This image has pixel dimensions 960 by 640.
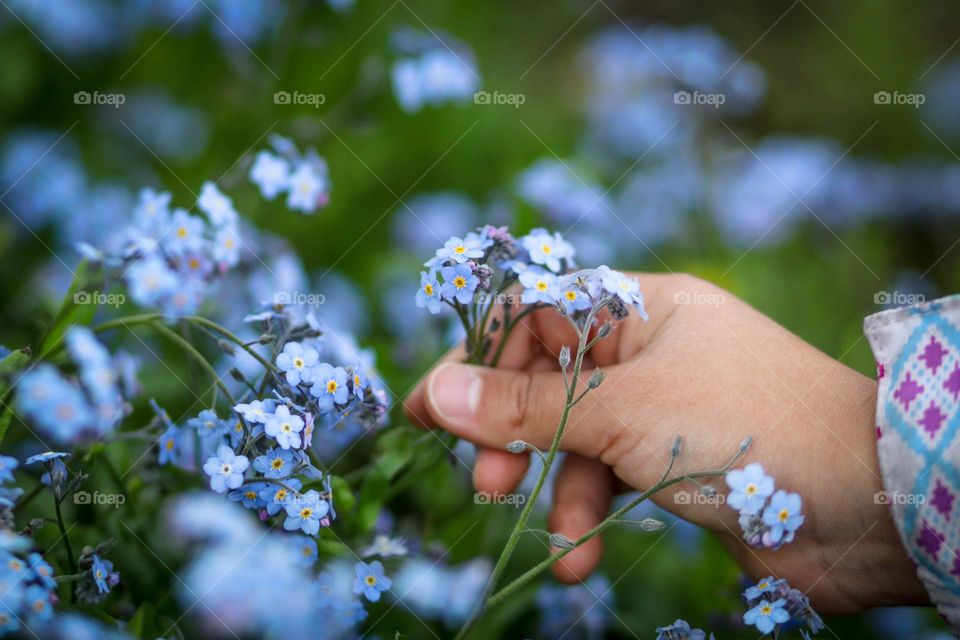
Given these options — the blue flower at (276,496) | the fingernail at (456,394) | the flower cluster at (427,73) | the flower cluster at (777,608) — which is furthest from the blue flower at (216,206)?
the flower cluster at (777,608)

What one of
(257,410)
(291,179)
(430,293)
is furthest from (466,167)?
(257,410)

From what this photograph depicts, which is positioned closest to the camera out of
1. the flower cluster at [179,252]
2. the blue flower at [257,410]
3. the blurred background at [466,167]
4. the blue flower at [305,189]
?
the blue flower at [257,410]

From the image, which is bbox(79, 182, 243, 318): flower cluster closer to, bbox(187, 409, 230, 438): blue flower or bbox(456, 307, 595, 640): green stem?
bbox(187, 409, 230, 438): blue flower

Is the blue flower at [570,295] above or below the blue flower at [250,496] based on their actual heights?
above

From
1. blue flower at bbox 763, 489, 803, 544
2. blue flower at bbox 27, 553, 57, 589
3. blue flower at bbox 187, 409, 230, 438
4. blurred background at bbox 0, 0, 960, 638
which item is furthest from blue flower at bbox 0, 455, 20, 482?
blue flower at bbox 763, 489, 803, 544

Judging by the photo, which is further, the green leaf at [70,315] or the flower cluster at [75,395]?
the green leaf at [70,315]

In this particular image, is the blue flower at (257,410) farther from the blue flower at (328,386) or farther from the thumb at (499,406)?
the thumb at (499,406)

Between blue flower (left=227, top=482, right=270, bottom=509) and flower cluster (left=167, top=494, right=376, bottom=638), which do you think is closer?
blue flower (left=227, top=482, right=270, bottom=509)
